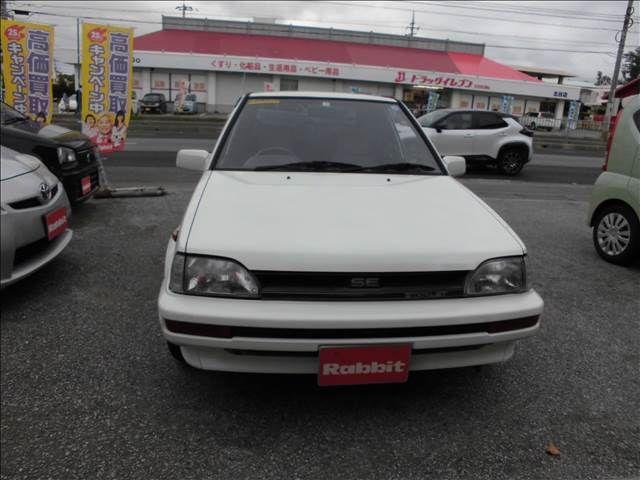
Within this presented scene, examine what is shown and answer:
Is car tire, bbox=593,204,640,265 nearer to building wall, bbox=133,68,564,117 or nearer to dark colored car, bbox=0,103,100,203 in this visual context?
dark colored car, bbox=0,103,100,203

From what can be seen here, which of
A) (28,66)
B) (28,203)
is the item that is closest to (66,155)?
(28,203)

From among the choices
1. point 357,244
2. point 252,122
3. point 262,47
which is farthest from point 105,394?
point 262,47

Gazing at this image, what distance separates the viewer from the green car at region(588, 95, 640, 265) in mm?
4652

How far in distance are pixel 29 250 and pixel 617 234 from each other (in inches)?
198

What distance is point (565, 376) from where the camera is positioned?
9.23ft

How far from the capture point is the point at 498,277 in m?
2.23

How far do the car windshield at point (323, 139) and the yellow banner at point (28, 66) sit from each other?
5.91m

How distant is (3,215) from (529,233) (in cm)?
529

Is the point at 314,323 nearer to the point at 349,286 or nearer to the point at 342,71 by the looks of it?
the point at 349,286

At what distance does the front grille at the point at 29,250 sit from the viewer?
345 centimetres

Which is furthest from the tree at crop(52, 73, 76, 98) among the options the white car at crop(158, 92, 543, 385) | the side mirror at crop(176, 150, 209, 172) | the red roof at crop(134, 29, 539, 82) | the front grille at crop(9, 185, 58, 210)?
the white car at crop(158, 92, 543, 385)

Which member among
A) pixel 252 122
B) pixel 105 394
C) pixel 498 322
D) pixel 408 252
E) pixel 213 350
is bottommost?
pixel 105 394

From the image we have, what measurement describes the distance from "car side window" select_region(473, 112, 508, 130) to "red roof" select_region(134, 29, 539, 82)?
2736 centimetres

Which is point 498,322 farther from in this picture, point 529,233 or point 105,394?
point 529,233
